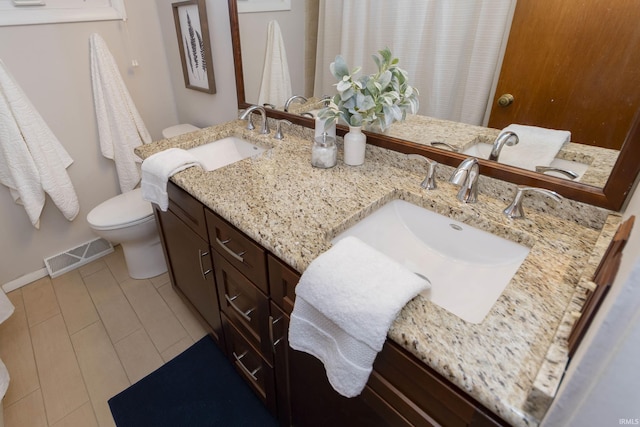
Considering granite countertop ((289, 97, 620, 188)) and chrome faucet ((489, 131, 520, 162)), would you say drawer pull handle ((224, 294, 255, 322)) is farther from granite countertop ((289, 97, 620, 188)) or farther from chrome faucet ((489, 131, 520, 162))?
chrome faucet ((489, 131, 520, 162))

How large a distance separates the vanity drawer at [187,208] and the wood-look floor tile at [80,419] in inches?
35.0

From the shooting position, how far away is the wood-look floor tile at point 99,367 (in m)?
1.38

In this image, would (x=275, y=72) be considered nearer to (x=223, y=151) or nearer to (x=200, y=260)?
(x=223, y=151)

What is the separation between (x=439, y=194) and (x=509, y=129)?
0.26 meters

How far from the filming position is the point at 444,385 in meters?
0.56

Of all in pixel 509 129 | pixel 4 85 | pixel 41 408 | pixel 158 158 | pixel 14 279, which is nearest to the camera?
pixel 509 129

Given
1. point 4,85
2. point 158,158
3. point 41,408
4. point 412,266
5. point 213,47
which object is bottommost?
point 41,408

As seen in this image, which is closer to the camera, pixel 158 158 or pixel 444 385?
pixel 444 385

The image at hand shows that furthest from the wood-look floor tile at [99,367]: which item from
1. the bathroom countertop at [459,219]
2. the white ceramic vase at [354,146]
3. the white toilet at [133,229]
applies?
the white ceramic vase at [354,146]

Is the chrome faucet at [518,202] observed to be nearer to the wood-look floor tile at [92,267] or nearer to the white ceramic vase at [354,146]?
the white ceramic vase at [354,146]

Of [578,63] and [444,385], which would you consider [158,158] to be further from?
[578,63]

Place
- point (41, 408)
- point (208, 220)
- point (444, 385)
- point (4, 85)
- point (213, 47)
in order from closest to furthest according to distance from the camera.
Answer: point (444, 385) → point (208, 220) → point (41, 408) → point (4, 85) → point (213, 47)

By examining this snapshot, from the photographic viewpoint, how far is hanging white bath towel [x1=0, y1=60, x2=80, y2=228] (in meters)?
1.59

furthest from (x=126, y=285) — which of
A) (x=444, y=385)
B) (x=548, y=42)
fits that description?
(x=548, y=42)
